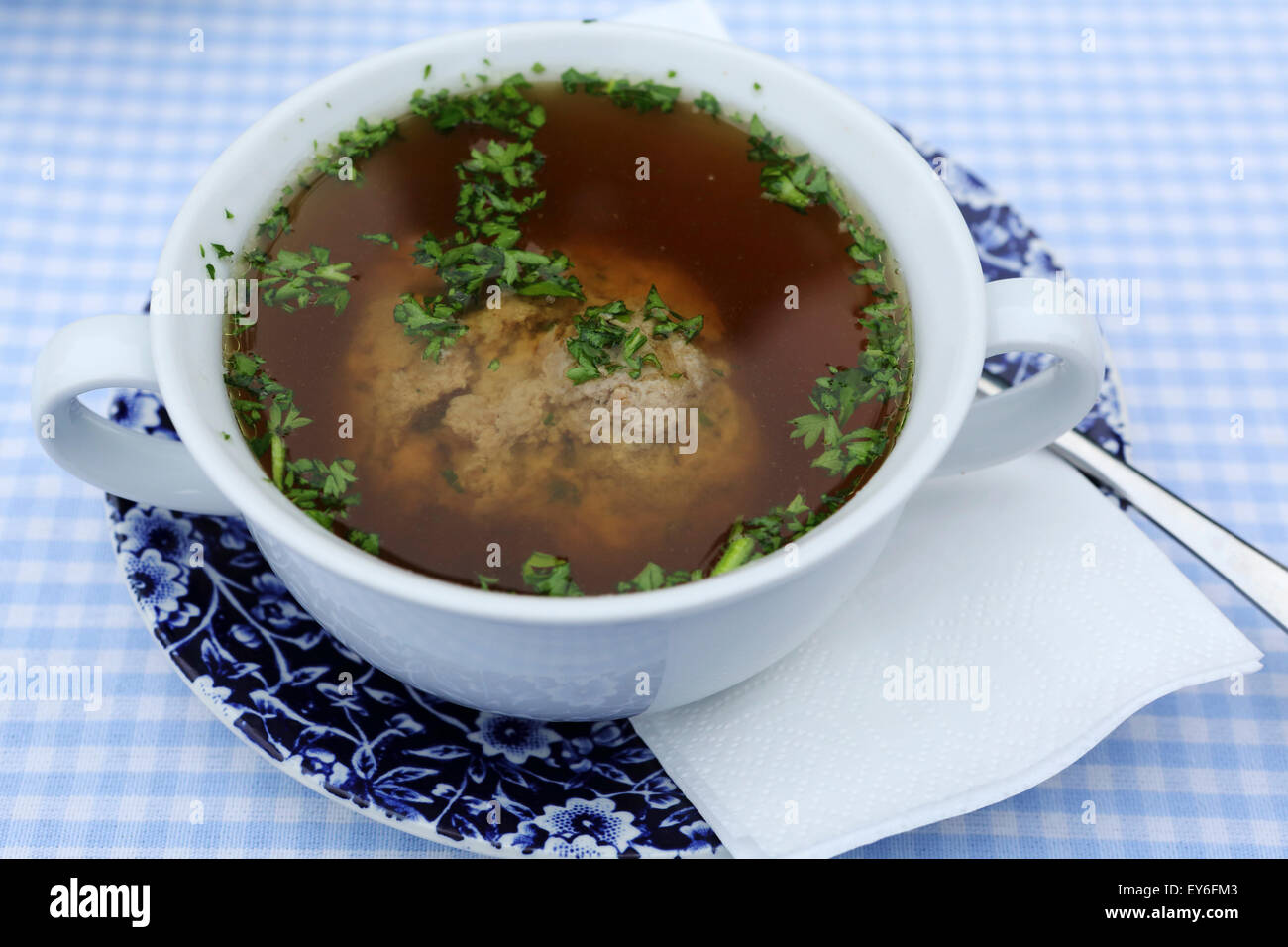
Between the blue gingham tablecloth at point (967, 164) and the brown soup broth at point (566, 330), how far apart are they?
2.07 ft

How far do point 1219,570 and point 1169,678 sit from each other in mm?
294

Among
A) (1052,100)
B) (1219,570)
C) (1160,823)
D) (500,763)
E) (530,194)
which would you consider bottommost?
(1160,823)

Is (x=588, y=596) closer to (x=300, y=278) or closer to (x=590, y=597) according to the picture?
(x=590, y=597)

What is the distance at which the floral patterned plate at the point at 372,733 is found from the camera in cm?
174

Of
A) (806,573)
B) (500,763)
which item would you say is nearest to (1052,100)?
(806,573)

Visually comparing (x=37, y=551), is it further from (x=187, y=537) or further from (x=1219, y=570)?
(x=1219, y=570)

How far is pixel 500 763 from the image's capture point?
186 cm

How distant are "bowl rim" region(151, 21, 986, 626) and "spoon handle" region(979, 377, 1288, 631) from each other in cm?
49

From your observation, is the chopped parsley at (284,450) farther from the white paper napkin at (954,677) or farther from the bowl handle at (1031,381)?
the bowl handle at (1031,381)

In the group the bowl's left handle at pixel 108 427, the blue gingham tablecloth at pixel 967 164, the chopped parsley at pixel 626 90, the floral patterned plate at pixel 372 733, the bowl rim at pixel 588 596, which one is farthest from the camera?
the chopped parsley at pixel 626 90

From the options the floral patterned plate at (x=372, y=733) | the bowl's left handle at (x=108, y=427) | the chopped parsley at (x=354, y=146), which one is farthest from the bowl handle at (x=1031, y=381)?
the bowl's left handle at (x=108, y=427)

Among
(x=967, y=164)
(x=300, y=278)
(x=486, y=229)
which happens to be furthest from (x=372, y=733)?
(x=967, y=164)

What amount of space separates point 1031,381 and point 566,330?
76 centimetres

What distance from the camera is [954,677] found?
1927mm
